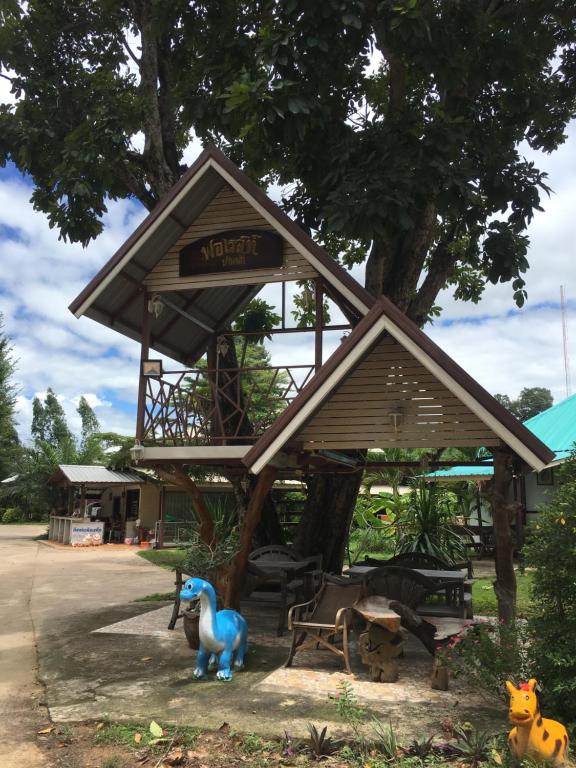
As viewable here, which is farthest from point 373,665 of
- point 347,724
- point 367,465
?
point 367,465

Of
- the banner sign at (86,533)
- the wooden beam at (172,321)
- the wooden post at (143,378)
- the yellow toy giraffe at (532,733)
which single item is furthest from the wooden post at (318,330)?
the banner sign at (86,533)

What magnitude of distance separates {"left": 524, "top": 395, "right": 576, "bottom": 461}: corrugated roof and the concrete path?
11.2m

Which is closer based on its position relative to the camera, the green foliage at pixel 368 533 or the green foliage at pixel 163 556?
the green foliage at pixel 163 556

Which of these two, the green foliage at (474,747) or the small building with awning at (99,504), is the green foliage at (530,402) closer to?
the small building with awning at (99,504)

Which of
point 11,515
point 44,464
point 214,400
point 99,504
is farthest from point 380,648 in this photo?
point 11,515

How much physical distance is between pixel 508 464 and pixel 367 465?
3628mm

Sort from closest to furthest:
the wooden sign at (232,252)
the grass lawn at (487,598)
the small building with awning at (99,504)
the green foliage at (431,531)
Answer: the wooden sign at (232,252), the grass lawn at (487,598), the green foliage at (431,531), the small building with awning at (99,504)

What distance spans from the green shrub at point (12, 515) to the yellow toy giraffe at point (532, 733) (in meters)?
43.6

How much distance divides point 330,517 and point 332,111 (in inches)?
296

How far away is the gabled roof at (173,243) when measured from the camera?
8.96 meters

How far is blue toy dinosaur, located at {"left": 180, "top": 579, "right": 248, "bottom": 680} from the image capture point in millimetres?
6871

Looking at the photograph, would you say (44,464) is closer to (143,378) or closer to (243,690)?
(143,378)

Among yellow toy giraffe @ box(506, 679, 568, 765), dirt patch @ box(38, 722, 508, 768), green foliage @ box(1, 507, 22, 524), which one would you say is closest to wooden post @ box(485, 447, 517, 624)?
dirt patch @ box(38, 722, 508, 768)

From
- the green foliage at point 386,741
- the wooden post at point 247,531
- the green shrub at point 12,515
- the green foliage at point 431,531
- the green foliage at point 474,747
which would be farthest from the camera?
the green shrub at point 12,515
